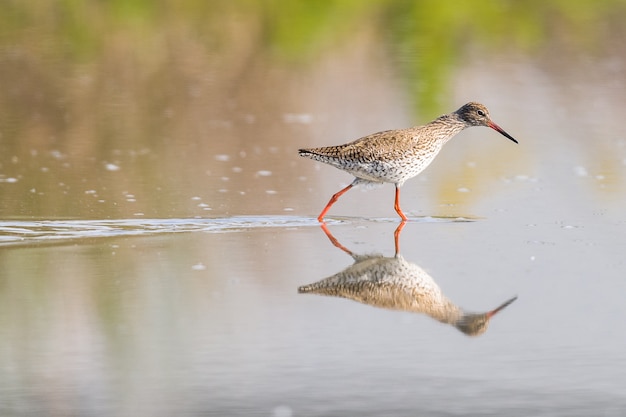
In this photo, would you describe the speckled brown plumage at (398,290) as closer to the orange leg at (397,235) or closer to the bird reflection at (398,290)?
the bird reflection at (398,290)

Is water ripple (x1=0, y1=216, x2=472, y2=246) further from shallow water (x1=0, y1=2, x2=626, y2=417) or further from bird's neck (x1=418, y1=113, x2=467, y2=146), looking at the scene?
bird's neck (x1=418, y1=113, x2=467, y2=146)

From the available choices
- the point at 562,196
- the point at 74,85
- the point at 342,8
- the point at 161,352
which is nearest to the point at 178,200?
the point at 562,196

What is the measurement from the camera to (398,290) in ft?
23.8

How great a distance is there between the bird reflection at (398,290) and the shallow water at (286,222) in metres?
0.07

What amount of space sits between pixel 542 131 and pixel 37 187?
5407 millimetres

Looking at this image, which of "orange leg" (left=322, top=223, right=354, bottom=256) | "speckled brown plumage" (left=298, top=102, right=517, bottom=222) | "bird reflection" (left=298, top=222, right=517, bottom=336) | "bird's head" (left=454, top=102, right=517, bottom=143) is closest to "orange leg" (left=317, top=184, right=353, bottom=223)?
"speckled brown plumage" (left=298, top=102, right=517, bottom=222)

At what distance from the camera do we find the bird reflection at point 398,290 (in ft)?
21.9

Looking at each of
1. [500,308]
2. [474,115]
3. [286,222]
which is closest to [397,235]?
[286,222]

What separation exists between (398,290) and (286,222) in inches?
93.2

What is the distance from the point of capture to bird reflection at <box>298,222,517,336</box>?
6.68 meters

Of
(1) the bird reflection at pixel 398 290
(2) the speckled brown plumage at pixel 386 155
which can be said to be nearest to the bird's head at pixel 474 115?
(2) the speckled brown plumage at pixel 386 155

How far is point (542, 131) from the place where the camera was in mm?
13211

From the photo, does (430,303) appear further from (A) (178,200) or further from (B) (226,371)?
(A) (178,200)

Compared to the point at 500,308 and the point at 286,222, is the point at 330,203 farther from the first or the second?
the point at 500,308
